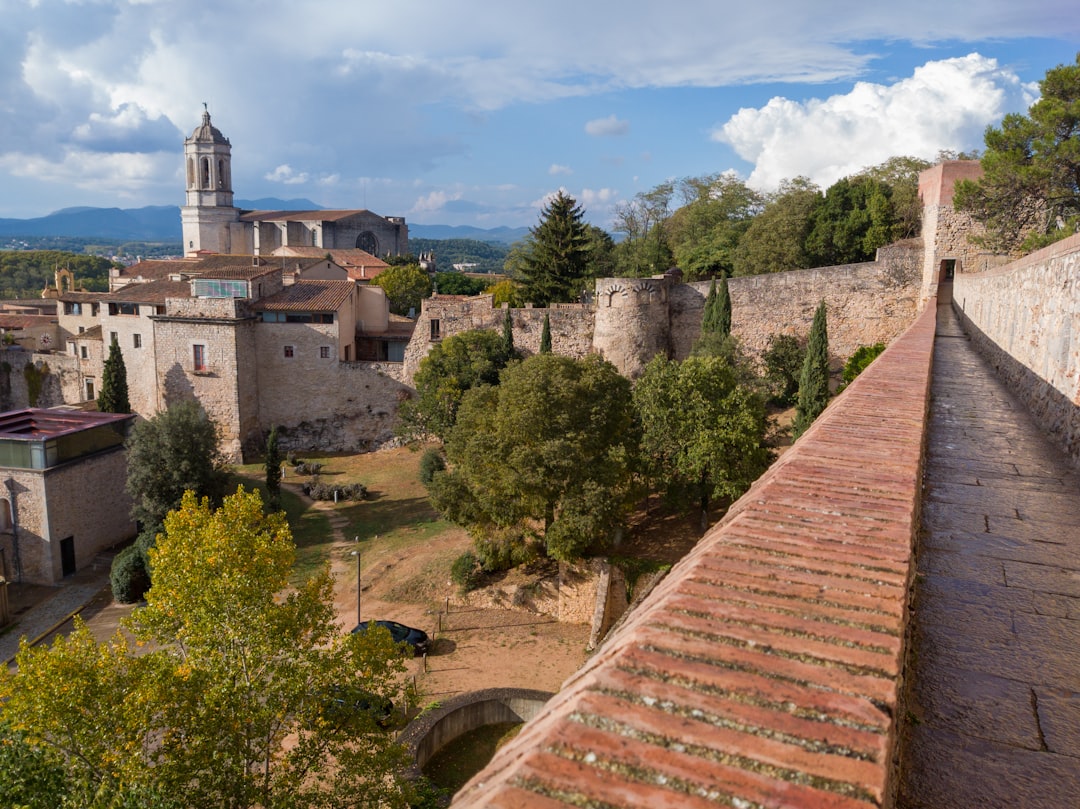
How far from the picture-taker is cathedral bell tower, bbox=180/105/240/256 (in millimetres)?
74812

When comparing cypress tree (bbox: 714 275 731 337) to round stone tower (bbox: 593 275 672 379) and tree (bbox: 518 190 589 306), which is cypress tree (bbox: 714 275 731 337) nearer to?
round stone tower (bbox: 593 275 672 379)

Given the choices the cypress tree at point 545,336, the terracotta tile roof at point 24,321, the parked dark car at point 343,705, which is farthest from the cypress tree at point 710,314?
the terracotta tile roof at point 24,321

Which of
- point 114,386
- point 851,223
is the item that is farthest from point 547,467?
point 114,386

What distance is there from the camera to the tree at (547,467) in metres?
21.6

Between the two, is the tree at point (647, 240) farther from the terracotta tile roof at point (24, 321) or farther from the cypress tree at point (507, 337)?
the terracotta tile roof at point (24, 321)

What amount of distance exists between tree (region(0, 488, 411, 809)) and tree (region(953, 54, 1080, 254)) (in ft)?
72.6

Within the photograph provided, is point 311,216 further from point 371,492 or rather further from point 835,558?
point 835,558

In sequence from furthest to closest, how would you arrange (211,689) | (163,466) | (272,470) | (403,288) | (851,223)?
1. (403,288)
2. (851,223)
3. (272,470)
4. (163,466)
5. (211,689)

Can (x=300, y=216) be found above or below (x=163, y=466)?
above

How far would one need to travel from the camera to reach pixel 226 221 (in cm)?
7575

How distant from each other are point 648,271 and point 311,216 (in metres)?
43.5

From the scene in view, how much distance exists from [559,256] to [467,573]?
2271 cm

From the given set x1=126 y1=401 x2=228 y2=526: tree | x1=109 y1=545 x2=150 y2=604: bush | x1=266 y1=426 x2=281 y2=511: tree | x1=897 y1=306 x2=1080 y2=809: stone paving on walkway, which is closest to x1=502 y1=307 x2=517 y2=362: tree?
x1=266 y1=426 x2=281 y2=511: tree

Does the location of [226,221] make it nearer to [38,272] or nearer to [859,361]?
[38,272]
